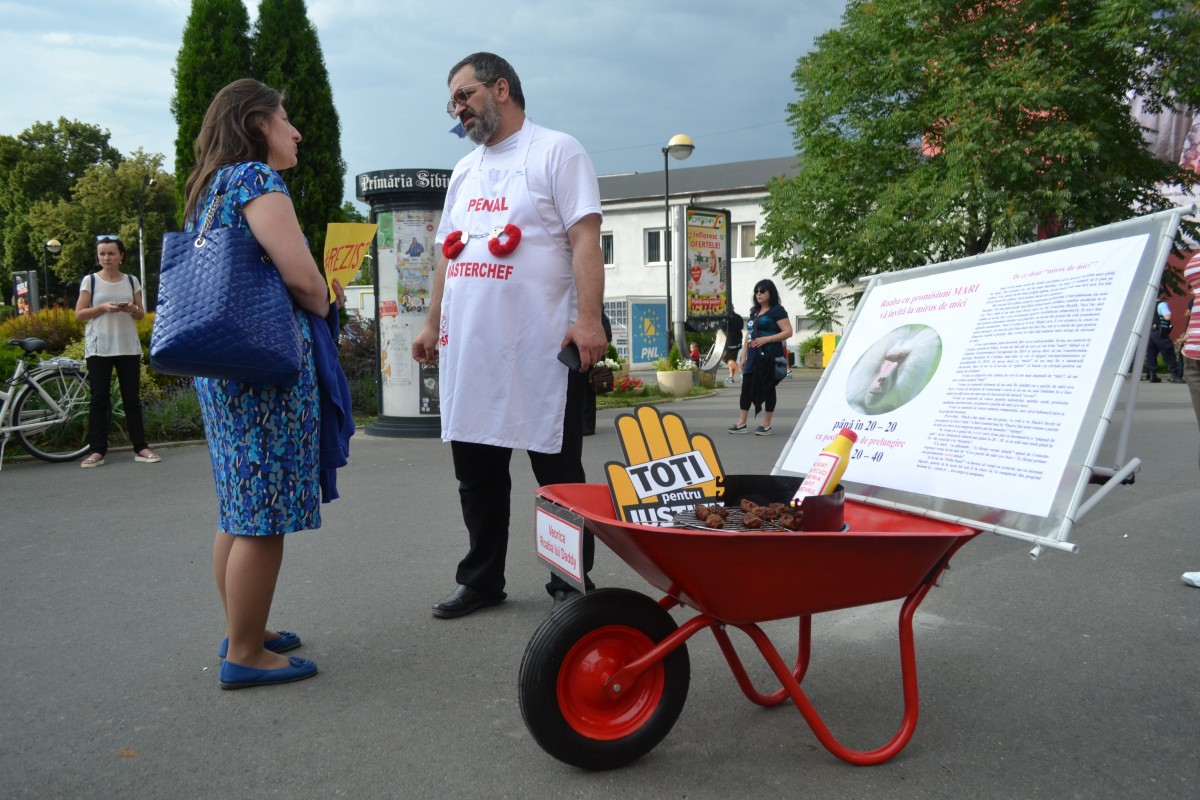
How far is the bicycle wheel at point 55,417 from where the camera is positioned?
25.6ft

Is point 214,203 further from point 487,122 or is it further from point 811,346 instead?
point 811,346

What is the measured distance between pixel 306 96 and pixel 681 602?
18.8 metres

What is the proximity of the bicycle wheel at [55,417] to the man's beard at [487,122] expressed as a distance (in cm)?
609

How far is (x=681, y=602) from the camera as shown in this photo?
2.59 m

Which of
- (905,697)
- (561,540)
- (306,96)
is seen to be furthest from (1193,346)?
(306,96)

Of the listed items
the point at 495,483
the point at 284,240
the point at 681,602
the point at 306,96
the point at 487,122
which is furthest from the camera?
the point at 306,96

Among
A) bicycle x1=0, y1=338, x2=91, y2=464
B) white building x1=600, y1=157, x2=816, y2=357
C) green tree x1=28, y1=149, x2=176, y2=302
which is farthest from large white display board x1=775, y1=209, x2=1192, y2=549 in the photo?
green tree x1=28, y1=149, x2=176, y2=302

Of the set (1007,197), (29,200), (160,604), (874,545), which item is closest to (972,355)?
(874,545)

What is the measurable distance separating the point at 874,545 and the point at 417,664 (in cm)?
182

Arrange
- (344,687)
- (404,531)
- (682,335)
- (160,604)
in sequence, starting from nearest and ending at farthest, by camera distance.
Answer: (344,687) → (160,604) → (404,531) → (682,335)

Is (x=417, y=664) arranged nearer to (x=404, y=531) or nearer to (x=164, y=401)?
(x=404, y=531)

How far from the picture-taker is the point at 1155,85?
75.3ft

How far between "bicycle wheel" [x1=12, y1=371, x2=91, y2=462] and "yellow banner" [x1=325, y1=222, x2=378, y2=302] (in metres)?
4.94

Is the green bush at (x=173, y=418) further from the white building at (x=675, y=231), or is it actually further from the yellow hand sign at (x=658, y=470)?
the white building at (x=675, y=231)
